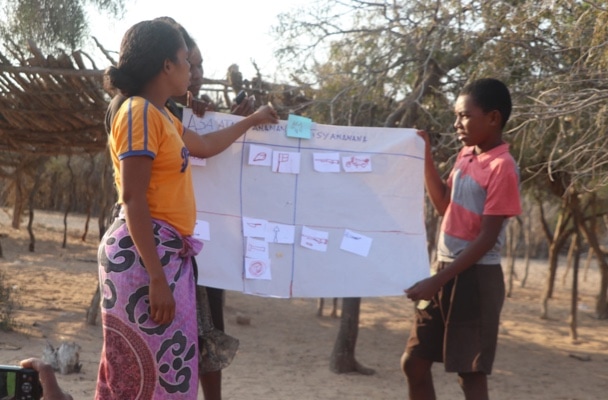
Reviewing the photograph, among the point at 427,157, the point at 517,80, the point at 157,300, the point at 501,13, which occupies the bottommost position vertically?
the point at 157,300

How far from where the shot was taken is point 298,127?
3.88m

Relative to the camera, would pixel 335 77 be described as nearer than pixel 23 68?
Yes

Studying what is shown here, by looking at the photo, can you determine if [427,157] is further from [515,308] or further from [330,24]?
[515,308]

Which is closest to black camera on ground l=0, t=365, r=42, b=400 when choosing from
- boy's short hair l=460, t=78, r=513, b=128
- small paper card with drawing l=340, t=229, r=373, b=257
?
small paper card with drawing l=340, t=229, r=373, b=257

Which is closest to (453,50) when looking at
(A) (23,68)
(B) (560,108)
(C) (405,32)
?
(C) (405,32)

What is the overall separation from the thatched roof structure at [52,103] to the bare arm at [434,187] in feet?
14.0

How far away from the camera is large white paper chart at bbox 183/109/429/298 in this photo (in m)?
3.79

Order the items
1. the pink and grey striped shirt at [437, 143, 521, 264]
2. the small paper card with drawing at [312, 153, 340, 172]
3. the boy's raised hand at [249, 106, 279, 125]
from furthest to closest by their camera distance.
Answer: the small paper card with drawing at [312, 153, 340, 172] < the boy's raised hand at [249, 106, 279, 125] < the pink and grey striped shirt at [437, 143, 521, 264]

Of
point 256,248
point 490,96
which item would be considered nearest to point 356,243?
point 256,248

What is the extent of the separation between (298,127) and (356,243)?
25.4 inches

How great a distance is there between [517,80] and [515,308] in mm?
7885

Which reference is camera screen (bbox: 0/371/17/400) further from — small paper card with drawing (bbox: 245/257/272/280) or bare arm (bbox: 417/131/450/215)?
bare arm (bbox: 417/131/450/215)

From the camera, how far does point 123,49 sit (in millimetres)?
2650

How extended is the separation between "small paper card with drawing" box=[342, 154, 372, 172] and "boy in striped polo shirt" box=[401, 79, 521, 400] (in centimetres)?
58
